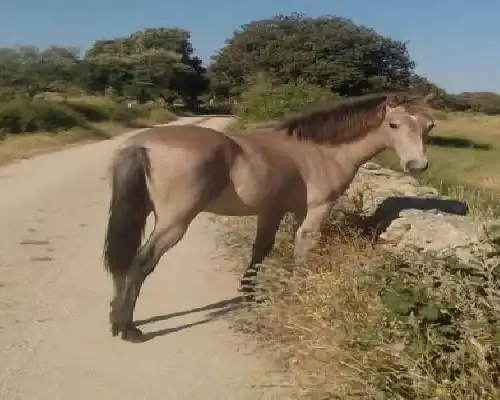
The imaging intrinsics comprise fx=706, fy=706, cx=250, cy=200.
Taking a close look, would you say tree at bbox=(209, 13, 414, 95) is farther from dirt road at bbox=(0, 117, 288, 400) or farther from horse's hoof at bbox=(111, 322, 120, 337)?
horse's hoof at bbox=(111, 322, 120, 337)

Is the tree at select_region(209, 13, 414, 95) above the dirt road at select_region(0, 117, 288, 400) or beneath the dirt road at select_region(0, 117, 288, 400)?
above

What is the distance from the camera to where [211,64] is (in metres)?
66.5

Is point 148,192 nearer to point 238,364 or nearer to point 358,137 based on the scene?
point 238,364

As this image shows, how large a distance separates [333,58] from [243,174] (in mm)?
38300

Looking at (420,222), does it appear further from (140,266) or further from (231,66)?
(231,66)

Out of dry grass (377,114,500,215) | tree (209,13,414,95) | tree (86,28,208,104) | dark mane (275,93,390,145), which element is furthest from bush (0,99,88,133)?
tree (86,28,208,104)

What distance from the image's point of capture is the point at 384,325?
12.8 feet

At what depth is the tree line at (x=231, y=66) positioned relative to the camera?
1636 inches

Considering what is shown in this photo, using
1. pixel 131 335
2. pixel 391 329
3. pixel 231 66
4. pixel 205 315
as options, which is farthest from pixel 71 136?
pixel 231 66

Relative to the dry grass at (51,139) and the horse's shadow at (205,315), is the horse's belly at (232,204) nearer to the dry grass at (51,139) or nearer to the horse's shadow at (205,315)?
the horse's shadow at (205,315)

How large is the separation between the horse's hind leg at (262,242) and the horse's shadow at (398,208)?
0.85 metres

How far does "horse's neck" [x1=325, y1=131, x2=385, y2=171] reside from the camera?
6.23 meters

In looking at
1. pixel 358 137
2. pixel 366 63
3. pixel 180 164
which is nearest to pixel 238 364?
pixel 180 164

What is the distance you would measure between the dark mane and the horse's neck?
51 millimetres
